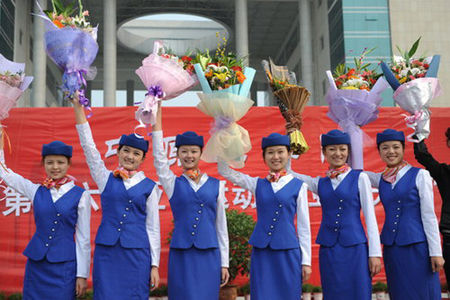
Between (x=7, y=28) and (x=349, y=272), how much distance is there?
19040 millimetres

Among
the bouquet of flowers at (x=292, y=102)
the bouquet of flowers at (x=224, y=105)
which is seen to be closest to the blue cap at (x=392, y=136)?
the bouquet of flowers at (x=292, y=102)

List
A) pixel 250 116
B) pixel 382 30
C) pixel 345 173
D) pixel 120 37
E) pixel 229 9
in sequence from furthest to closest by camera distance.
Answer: pixel 120 37 → pixel 229 9 → pixel 382 30 → pixel 250 116 → pixel 345 173

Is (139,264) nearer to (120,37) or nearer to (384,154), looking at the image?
(384,154)

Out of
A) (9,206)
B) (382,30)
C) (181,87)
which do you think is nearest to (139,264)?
(181,87)

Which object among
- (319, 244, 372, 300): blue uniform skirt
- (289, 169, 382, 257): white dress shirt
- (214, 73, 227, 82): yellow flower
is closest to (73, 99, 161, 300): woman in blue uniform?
(214, 73, 227, 82): yellow flower

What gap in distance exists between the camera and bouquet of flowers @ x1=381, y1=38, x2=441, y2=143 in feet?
10.9

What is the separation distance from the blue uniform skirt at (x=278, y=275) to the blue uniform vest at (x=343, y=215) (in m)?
0.26

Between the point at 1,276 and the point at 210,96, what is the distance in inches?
135

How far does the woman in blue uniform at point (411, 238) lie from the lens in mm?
3121

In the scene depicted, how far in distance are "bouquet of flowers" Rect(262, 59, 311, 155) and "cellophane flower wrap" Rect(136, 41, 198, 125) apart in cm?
66

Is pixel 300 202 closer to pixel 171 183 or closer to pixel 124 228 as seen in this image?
pixel 171 183

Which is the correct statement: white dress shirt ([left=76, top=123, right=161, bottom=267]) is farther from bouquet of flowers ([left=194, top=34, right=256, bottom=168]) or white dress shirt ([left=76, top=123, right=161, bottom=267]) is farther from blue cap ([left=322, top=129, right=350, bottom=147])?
blue cap ([left=322, top=129, right=350, bottom=147])

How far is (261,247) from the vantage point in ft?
10.1

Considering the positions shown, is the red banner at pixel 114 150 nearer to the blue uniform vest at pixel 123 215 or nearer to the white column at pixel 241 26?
the blue uniform vest at pixel 123 215
